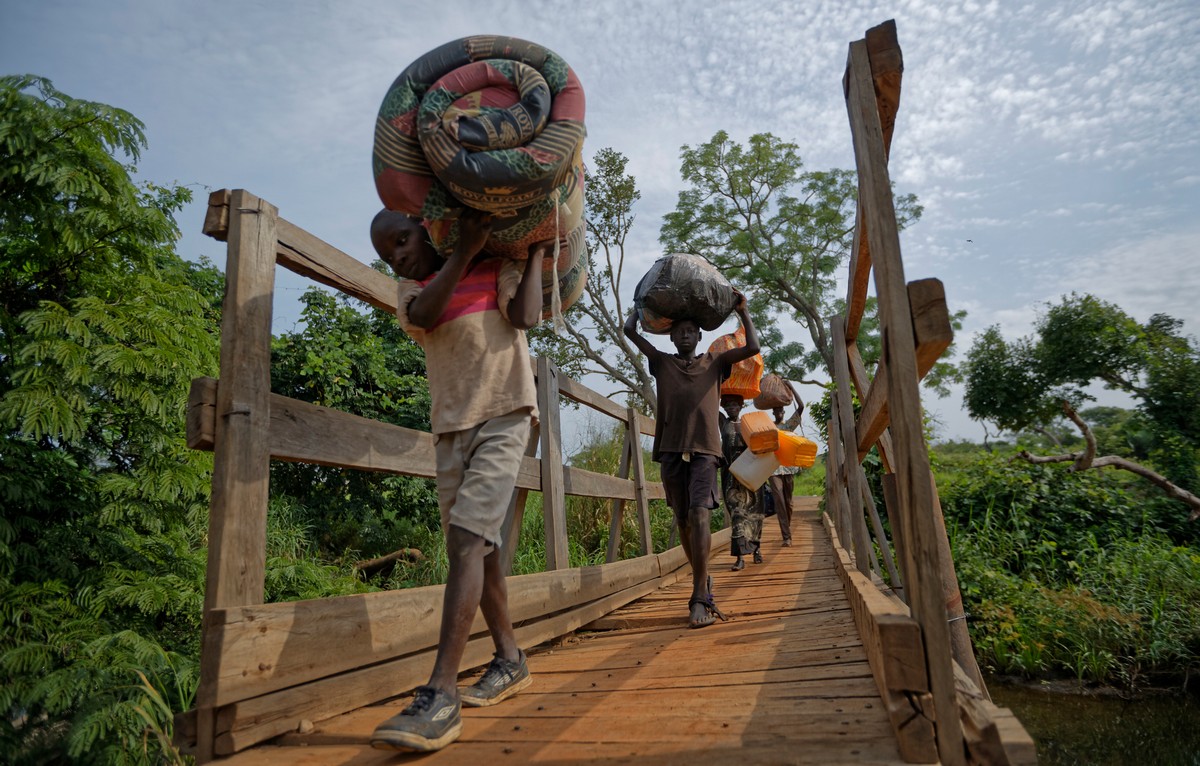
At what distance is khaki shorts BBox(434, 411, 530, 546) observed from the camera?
213 cm

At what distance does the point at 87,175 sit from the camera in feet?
15.9

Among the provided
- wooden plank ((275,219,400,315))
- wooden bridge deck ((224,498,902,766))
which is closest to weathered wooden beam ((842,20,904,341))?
wooden bridge deck ((224,498,902,766))

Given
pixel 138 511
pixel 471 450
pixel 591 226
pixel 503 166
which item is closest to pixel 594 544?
pixel 138 511

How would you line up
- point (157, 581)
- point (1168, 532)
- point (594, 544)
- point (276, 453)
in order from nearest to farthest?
1. point (276, 453)
2. point (157, 581)
3. point (594, 544)
4. point (1168, 532)

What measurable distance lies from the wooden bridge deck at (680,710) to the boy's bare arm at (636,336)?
5.53 ft

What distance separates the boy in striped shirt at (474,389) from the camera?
2096 mm

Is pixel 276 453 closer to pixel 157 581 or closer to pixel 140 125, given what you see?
pixel 157 581

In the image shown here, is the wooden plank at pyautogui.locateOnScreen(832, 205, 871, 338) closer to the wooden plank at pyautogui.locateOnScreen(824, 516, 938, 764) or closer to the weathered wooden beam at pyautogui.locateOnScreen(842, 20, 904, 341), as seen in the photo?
the weathered wooden beam at pyautogui.locateOnScreen(842, 20, 904, 341)

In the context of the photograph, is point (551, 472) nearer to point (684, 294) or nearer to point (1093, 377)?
point (684, 294)

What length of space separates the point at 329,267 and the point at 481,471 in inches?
37.9

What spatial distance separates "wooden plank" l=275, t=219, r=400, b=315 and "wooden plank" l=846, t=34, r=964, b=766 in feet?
4.85

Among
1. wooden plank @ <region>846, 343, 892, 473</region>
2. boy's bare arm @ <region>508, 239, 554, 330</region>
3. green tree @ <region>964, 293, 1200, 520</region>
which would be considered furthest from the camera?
green tree @ <region>964, 293, 1200, 520</region>

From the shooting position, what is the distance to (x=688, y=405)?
4133 millimetres

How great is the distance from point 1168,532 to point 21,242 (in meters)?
13.7
